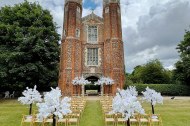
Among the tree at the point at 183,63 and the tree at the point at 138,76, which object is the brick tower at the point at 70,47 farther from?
the tree at the point at 138,76

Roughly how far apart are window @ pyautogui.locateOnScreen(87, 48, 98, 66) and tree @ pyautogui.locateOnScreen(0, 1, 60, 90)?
4655mm

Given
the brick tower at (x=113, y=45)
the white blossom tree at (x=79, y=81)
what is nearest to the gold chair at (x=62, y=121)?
the white blossom tree at (x=79, y=81)

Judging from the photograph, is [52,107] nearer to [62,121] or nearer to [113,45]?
[62,121]

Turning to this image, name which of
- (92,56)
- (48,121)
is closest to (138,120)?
(48,121)

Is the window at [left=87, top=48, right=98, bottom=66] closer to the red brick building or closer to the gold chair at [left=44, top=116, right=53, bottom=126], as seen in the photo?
the red brick building

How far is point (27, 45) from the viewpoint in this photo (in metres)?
24.8

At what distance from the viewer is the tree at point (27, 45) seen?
24.5 m

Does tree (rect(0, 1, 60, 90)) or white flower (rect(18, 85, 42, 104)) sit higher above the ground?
tree (rect(0, 1, 60, 90))

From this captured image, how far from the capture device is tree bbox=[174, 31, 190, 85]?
103ft

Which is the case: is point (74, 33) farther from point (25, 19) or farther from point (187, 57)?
point (187, 57)

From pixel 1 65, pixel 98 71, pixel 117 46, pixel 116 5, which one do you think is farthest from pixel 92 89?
pixel 1 65

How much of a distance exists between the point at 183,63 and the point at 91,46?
44.9 ft

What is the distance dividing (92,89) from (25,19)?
67.1 ft

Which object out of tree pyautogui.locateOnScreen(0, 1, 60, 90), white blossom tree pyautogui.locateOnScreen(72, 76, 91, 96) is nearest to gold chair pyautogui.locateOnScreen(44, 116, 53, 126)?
tree pyautogui.locateOnScreen(0, 1, 60, 90)
